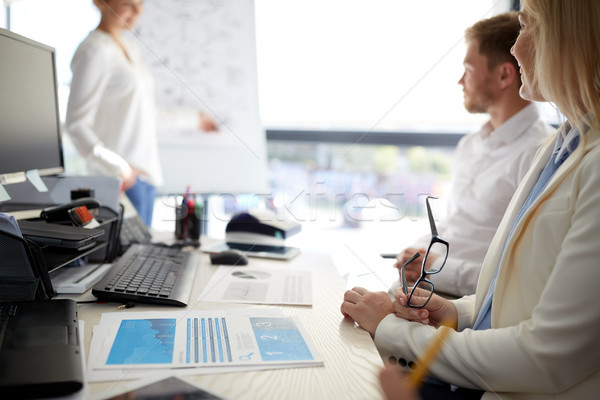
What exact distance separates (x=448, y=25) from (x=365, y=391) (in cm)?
275

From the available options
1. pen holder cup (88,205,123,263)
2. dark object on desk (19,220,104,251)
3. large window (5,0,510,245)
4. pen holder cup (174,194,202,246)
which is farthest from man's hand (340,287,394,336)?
large window (5,0,510,245)

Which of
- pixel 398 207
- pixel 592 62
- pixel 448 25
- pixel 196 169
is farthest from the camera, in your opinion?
pixel 398 207

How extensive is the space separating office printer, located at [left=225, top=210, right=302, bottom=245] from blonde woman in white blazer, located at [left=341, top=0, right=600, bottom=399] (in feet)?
2.37

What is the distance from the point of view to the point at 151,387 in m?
0.74

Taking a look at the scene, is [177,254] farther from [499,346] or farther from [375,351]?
[499,346]

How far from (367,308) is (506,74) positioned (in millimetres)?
1210

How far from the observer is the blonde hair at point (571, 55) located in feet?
2.81

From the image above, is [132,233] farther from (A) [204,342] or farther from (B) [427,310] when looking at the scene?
(B) [427,310]

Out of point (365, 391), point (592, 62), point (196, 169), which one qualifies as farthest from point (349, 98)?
point (365, 391)

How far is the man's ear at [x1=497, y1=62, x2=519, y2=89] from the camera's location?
6.03 feet

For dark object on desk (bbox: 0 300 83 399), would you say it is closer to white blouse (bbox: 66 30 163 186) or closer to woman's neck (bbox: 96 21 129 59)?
white blouse (bbox: 66 30 163 186)

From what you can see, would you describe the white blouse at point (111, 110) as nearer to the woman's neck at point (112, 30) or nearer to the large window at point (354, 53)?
the woman's neck at point (112, 30)

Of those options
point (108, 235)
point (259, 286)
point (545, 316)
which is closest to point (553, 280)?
point (545, 316)

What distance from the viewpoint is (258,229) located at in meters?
1.72
